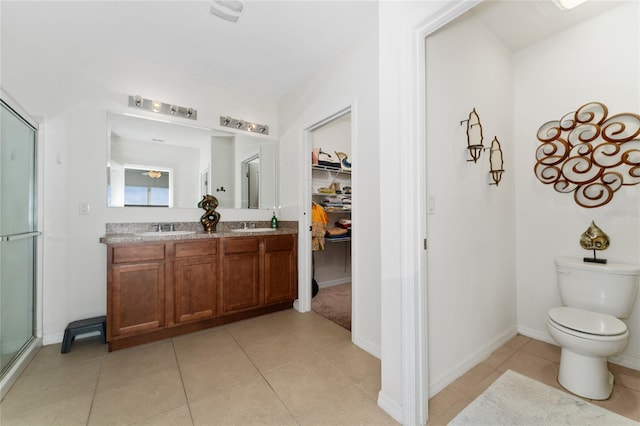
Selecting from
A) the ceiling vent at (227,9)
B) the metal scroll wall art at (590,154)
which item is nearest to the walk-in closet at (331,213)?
the ceiling vent at (227,9)

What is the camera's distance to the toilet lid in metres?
1.50

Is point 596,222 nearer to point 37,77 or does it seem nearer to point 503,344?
point 503,344

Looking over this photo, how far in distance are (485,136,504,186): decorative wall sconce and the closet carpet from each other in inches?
72.5

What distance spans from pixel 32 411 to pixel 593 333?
3.16 meters

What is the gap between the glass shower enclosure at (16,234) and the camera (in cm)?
176

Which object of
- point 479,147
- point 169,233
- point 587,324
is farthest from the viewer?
point 169,233

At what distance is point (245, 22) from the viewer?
81.4 inches

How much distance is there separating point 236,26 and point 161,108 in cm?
121

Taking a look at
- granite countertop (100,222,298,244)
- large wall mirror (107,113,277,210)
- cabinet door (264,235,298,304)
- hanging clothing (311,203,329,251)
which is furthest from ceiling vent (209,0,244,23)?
hanging clothing (311,203,329,251)

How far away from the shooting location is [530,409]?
4.79ft

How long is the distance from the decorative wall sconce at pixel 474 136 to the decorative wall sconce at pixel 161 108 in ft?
8.69

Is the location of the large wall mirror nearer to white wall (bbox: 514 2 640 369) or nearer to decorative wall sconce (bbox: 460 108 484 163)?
decorative wall sconce (bbox: 460 108 484 163)

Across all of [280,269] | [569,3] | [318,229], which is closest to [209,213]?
[280,269]

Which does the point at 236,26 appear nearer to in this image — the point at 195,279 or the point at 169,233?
the point at 169,233
